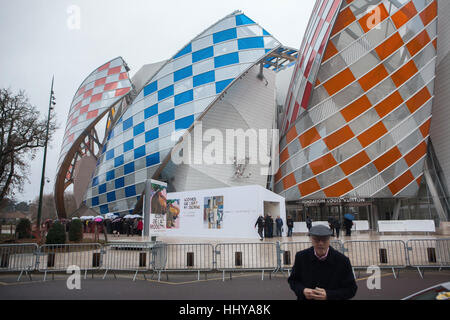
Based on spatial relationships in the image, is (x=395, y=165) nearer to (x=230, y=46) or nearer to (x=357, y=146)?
(x=357, y=146)

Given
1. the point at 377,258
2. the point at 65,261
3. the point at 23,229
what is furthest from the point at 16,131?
the point at 377,258

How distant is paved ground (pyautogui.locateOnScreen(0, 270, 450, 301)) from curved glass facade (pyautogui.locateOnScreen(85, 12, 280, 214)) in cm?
2110

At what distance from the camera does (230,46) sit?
1198 inches

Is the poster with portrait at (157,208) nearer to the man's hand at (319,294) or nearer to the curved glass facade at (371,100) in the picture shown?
the man's hand at (319,294)

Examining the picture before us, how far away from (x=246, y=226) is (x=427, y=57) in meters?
20.9

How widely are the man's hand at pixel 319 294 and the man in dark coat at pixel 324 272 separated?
1cm

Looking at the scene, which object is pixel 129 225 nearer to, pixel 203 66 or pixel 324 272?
pixel 203 66

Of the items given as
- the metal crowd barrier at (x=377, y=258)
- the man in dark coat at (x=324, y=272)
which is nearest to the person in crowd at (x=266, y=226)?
the metal crowd barrier at (x=377, y=258)

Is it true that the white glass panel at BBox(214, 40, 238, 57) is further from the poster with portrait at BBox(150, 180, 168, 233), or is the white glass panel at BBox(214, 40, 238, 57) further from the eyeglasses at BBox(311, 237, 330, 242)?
the eyeglasses at BBox(311, 237, 330, 242)

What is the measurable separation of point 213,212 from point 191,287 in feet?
50.0

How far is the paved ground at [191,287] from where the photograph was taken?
20.0 ft

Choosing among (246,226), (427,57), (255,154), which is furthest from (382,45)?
(246,226)

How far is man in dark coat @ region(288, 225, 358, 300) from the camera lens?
9.28 feet
